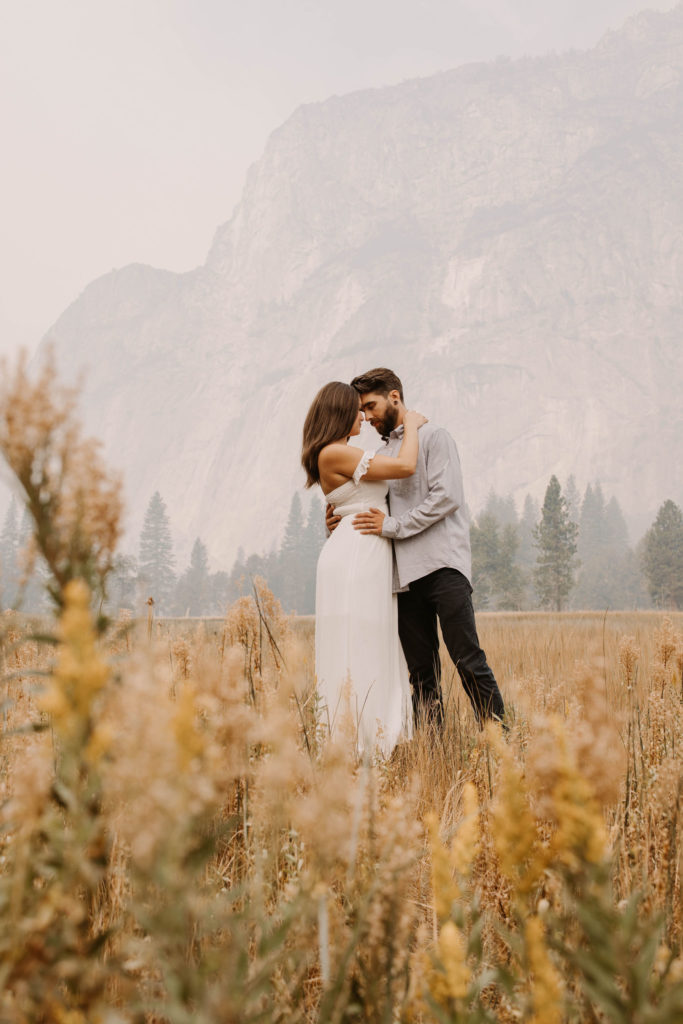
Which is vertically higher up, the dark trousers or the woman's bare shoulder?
the woman's bare shoulder

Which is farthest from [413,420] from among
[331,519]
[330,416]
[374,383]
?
[331,519]

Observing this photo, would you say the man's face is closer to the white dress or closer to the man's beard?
the man's beard

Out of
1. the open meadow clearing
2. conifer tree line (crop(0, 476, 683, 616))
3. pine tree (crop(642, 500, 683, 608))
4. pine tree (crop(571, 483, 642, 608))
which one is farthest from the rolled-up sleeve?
pine tree (crop(571, 483, 642, 608))

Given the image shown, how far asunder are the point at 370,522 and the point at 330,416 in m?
0.75

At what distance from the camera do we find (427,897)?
2.02 meters

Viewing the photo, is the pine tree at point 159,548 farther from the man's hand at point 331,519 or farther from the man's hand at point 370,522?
the man's hand at point 370,522

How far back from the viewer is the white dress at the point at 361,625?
4.43 meters

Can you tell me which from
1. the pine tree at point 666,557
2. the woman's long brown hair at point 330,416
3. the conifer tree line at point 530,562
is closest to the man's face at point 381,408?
the woman's long brown hair at point 330,416

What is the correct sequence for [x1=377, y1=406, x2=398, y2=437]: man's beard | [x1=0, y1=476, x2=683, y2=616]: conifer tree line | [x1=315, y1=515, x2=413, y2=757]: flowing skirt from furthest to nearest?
[x1=0, y1=476, x2=683, y2=616]: conifer tree line < [x1=377, y1=406, x2=398, y2=437]: man's beard < [x1=315, y1=515, x2=413, y2=757]: flowing skirt

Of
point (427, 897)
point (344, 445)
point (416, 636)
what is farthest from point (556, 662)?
point (427, 897)

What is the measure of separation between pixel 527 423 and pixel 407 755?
202502 millimetres

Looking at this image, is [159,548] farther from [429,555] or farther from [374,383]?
[429,555]

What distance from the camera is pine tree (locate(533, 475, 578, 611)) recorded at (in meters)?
75.3

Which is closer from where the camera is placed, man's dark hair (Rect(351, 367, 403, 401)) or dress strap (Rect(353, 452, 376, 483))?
dress strap (Rect(353, 452, 376, 483))
